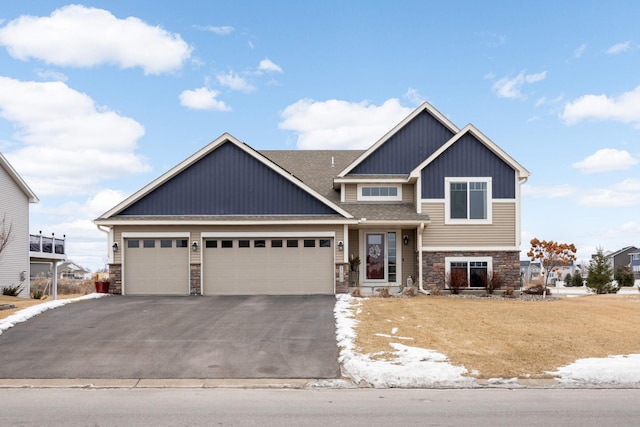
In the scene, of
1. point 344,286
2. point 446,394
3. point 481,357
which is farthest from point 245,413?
point 344,286

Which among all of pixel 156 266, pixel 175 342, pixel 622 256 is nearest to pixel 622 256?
pixel 622 256

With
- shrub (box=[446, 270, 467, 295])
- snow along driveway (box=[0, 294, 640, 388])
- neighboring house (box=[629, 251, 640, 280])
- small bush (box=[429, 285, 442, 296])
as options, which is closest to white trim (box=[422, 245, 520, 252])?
shrub (box=[446, 270, 467, 295])

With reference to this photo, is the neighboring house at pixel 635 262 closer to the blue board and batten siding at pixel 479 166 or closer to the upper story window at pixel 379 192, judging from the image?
the blue board and batten siding at pixel 479 166

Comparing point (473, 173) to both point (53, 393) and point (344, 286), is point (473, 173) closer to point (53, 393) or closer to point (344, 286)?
point (344, 286)

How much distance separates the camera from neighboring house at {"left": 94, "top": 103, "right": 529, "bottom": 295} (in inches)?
937

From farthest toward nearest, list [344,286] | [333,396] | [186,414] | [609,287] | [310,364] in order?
[609,287], [344,286], [310,364], [333,396], [186,414]

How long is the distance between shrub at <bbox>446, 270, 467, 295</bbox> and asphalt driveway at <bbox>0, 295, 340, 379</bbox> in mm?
6406

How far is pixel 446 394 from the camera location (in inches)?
397

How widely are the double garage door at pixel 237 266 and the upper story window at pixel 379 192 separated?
3.62m

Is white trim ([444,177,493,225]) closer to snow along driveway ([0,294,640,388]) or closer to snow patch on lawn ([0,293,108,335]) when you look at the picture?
snow along driveway ([0,294,640,388])

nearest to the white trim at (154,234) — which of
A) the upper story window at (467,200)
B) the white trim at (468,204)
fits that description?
the white trim at (468,204)

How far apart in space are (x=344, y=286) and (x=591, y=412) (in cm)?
1504

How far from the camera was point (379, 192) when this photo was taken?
2681 centimetres

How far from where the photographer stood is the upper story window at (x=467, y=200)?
25.1 meters
